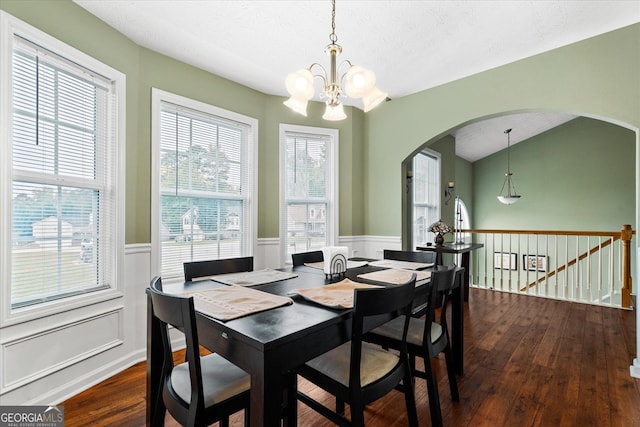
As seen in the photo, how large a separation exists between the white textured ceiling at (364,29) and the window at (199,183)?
1.72 ft

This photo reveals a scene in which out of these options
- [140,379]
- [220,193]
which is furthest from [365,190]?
[140,379]

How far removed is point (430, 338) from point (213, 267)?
146 centimetres

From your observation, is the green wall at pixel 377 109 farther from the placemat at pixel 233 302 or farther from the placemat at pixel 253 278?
the placemat at pixel 233 302

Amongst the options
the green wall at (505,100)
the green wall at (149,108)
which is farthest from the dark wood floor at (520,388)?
the green wall at (505,100)

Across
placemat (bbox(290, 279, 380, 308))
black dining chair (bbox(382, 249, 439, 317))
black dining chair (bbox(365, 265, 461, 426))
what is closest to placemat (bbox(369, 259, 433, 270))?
black dining chair (bbox(382, 249, 439, 317))

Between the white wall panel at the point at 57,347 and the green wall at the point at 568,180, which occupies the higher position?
the green wall at the point at 568,180

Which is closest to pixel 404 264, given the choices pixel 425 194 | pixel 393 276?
pixel 393 276

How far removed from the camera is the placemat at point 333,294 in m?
1.38

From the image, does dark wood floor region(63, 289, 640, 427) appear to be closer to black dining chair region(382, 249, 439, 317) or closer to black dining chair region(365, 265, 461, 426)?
black dining chair region(365, 265, 461, 426)

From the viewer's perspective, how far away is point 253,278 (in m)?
1.96

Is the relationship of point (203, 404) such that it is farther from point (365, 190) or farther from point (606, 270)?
point (606, 270)

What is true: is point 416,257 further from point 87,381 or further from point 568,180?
point 568,180

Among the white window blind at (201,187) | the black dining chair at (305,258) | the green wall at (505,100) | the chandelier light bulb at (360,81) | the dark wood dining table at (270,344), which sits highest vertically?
the green wall at (505,100)

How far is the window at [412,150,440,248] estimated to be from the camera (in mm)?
5219
